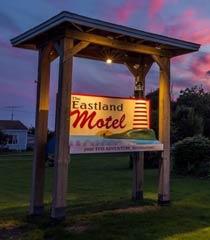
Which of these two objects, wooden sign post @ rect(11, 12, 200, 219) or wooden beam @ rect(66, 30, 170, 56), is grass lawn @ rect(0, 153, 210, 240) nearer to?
wooden sign post @ rect(11, 12, 200, 219)

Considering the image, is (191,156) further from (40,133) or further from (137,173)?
(40,133)

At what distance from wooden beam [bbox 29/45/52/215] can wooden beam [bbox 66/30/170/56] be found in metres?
0.69

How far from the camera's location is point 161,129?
888 cm

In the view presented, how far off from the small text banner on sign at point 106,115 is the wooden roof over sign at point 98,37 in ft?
3.20

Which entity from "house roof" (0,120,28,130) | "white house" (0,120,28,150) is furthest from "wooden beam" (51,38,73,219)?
"house roof" (0,120,28,130)

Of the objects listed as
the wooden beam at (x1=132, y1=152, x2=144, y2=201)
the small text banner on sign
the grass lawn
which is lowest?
the grass lawn

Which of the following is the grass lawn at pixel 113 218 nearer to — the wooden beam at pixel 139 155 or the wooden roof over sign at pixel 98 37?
the wooden beam at pixel 139 155

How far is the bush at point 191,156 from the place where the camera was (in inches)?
651

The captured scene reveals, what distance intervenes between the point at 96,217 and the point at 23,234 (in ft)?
4.87

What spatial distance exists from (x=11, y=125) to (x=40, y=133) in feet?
210

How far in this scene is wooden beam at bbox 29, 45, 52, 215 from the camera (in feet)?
25.6

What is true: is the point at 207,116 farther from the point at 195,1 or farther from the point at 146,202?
the point at 146,202

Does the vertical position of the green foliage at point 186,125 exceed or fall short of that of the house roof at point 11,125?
it falls short

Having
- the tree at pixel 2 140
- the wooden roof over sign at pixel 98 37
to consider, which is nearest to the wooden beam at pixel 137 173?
the wooden roof over sign at pixel 98 37
